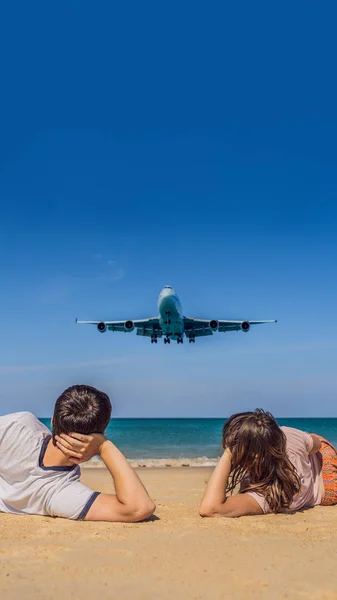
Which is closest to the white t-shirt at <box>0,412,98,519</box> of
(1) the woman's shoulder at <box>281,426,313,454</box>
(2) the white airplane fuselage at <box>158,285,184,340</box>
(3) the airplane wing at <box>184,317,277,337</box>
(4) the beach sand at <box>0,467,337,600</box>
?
(4) the beach sand at <box>0,467,337,600</box>

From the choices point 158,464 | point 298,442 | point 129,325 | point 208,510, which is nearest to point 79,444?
point 208,510

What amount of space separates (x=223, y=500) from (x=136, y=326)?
3211 cm

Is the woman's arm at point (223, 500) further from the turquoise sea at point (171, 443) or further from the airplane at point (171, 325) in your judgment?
the airplane at point (171, 325)

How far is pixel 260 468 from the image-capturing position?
12.1 ft

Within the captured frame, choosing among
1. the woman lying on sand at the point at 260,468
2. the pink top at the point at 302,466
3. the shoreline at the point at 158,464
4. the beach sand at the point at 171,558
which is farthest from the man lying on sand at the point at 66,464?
the shoreline at the point at 158,464

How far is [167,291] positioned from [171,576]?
28.5 metres

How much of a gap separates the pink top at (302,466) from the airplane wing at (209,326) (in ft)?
91.1

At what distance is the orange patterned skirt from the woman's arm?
0.90 metres

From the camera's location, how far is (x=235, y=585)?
7.42 ft

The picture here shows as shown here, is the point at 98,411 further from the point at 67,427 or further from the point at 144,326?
the point at 144,326

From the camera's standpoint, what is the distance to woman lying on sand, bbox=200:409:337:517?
11.8 feet

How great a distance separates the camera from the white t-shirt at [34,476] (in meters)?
3.49

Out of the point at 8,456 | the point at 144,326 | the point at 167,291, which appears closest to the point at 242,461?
the point at 8,456

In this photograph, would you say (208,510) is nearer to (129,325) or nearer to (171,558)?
(171,558)
